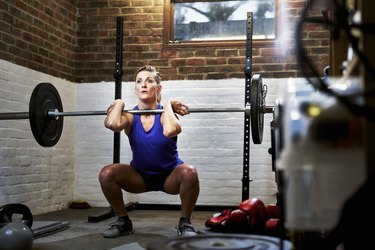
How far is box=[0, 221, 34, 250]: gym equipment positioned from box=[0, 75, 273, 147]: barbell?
1.09 meters

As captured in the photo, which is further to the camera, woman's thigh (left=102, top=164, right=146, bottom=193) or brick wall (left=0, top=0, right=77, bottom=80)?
brick wall (left=0, top=0, right=77, bottom=80)

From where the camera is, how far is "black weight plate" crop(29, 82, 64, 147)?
3424mm

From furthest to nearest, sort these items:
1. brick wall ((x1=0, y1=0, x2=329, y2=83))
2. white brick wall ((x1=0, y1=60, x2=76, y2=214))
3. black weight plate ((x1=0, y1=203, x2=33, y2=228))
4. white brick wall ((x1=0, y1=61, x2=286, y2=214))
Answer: brick wall ((x1=0, y1=0, x2=329, y2=83)) → white brick wall ((x1=0, y1=61, x2=286, y2=214)) → white brick wall ((x1=0, y1=60, x2=76, y2=214)) → black weight plate ((x1=0, y1=203, x2=33, y2=228))

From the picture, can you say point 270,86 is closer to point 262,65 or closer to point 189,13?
point 262,65

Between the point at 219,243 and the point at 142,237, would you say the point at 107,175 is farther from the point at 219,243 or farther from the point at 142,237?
the point at 219,243

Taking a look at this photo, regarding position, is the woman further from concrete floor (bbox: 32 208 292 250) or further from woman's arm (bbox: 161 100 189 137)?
concrete floor (bbox: 32 208 292 250)

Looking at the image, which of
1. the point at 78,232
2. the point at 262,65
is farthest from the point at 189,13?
the point at 78,232

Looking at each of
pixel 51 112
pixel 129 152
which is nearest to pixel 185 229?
pixel 51 112

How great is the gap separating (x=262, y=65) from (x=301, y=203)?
4.04m

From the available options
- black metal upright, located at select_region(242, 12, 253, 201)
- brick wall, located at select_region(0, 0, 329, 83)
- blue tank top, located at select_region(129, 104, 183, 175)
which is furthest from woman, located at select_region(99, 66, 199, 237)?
brick wall, located at select_region(0, 0, 329, 83)

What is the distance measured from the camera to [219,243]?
1238mm

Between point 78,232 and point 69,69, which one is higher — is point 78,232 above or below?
below

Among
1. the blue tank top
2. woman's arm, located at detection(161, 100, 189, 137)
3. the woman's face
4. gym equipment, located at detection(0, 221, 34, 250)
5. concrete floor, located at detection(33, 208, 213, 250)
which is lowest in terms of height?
concrete floor, located at detection(33, 208, 213, 250)

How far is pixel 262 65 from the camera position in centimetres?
486
